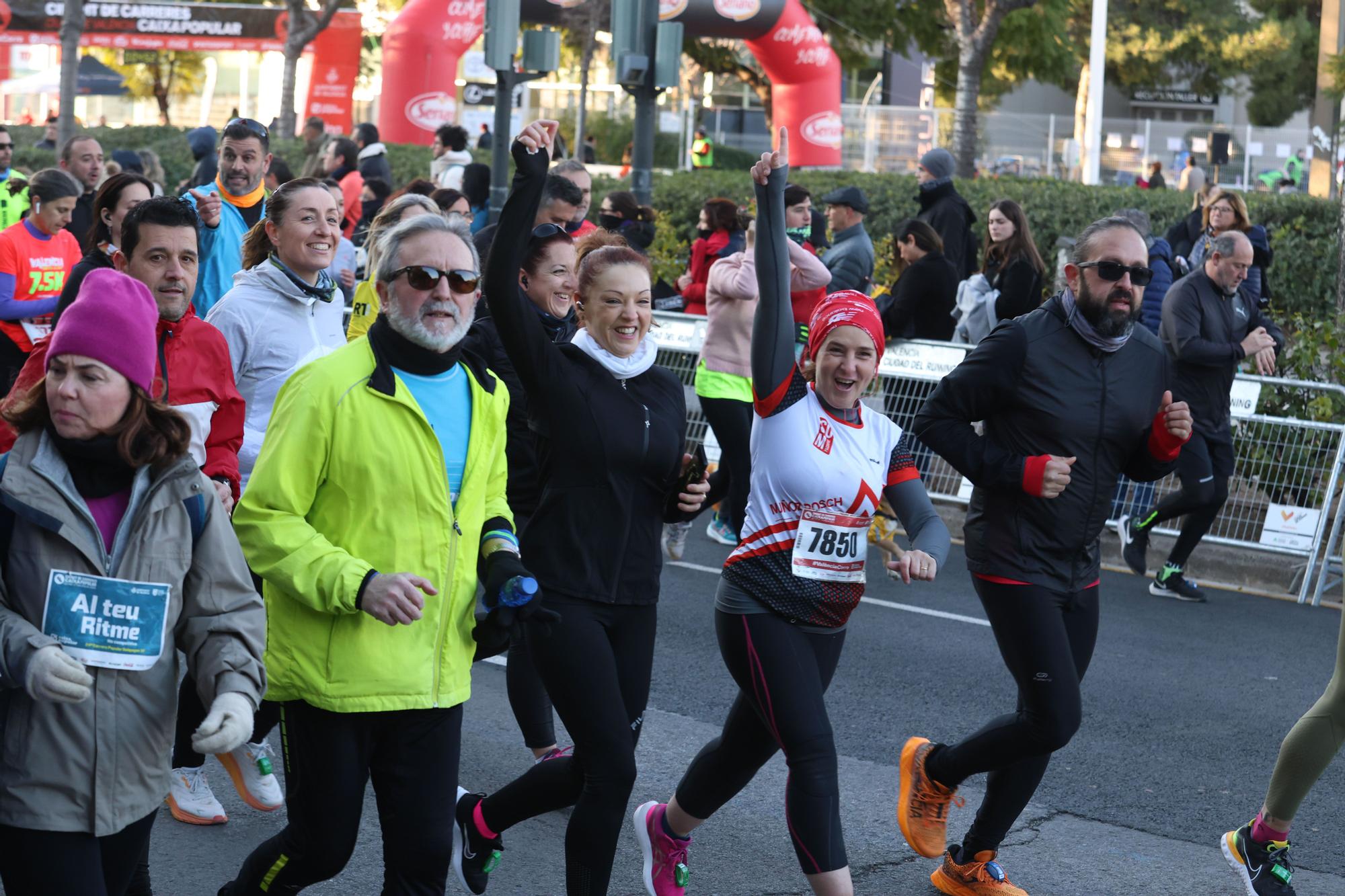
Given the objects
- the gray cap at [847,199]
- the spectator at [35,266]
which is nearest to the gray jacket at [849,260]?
the gray cap at [847,199]

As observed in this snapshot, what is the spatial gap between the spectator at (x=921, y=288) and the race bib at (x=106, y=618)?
830 cm

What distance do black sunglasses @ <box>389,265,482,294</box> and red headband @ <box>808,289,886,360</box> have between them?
1074 millimetres

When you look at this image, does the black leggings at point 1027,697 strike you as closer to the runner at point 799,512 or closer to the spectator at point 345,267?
the runner at point 799,512

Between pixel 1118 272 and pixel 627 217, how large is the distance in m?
5.48

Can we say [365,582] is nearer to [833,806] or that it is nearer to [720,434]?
[833,806]

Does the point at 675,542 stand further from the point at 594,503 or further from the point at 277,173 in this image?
the point at 277,173

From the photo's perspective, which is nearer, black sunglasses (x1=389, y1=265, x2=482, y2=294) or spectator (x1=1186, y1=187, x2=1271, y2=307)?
black sunglasses (x1=389, y1=265, x2=482, y2=294)

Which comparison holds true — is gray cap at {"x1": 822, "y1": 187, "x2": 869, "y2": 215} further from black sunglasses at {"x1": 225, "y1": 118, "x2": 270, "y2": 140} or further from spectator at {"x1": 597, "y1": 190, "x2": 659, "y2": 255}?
black sunglasses at {"x1": 225, "y1": 118, "x2": 270, "y2": 140}

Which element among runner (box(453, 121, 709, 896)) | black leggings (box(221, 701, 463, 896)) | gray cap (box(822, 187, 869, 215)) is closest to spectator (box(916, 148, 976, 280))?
gray cap (box(822, 187, 869, 215))

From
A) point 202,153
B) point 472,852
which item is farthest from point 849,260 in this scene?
point 202,153

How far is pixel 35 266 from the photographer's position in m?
7.97

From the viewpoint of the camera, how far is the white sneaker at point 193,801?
515cm

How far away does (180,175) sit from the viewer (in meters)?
26.5

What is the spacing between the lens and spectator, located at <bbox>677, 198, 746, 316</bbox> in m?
10.4
